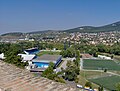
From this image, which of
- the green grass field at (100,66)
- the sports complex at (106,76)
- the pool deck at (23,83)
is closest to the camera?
the pool deck at (23,83)

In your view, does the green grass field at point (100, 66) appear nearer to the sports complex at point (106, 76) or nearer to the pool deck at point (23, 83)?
the sports complex at point (106, 76)

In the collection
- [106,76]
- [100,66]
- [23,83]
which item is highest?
[23,83]

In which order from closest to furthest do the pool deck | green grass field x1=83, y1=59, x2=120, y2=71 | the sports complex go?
the pool deck < the sports complex < green grass field x1=83, y1=59, x2=120, y2=71

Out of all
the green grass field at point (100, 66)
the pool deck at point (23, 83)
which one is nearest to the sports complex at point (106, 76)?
the green grass field at point (100, 66)

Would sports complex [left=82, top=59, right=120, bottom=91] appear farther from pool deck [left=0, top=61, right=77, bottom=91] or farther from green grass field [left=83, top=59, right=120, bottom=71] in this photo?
pool deck [left=0, top=61, right=77, bottom=91]

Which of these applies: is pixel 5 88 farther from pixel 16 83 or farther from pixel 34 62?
pixel 34 62

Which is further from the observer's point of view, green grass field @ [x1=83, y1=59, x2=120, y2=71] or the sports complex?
green grass field @ [x1=83, y1=59, x2=120, y2=71]

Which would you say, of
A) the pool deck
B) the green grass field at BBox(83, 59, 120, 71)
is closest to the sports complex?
the green grass field at BBox(83, 59, 120, 71)

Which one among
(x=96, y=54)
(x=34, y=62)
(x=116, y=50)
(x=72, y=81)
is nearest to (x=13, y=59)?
(x=72, y=81)

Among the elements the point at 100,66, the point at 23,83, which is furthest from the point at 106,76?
the point at 23,83

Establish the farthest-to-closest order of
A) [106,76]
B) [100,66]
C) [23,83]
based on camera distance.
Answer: [100,66] → [106,76] → [23,83]

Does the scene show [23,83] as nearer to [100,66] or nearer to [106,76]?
[106,76]
